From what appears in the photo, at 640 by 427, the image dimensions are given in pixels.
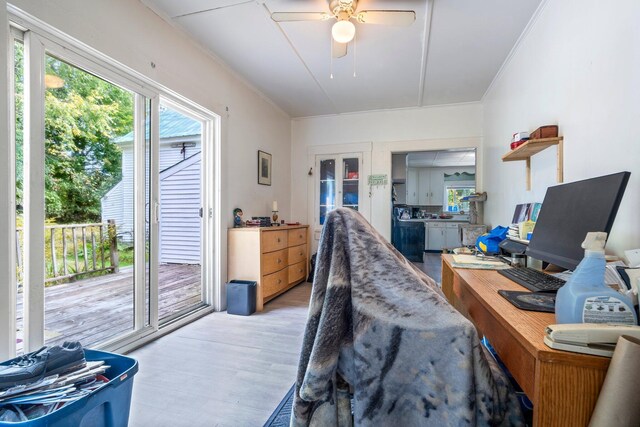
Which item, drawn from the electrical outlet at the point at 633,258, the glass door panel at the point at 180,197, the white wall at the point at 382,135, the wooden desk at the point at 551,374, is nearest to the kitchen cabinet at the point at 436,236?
the white wall at the point at 382,135

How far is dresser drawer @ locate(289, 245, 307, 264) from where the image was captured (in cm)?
380

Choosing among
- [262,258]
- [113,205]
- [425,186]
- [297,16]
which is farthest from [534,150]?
[425,186]

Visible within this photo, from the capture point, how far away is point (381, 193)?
4281 millimetres

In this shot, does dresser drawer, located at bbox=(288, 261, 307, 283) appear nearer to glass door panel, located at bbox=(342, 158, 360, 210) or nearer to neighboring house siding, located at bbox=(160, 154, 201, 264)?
glass door panel, located at bbox=(342, 158, 360, 210)

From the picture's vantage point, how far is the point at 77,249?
6.33ft

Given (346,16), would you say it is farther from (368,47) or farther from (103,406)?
(103,406)

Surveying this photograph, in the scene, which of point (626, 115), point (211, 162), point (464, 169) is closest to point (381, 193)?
point (211, 162)

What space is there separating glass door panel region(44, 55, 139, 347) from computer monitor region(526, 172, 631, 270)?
253 cm

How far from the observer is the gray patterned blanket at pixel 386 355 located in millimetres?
643

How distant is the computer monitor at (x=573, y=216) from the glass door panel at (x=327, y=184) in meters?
3.31

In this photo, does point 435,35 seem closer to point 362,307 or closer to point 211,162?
point 211,162

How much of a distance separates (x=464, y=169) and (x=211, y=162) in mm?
6905

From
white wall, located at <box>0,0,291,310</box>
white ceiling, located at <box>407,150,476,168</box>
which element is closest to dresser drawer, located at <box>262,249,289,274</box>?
white wall, located at <box>0,0,291,310</box>

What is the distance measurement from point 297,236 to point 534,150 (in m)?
2.72
